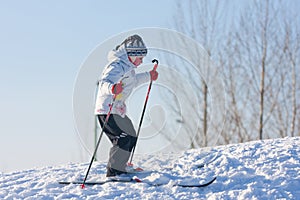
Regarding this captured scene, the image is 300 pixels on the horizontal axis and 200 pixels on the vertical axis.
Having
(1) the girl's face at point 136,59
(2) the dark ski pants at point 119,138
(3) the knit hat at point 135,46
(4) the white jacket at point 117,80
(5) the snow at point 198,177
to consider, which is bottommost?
(5) the snow at point 198,177

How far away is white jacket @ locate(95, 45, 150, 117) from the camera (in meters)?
6.27

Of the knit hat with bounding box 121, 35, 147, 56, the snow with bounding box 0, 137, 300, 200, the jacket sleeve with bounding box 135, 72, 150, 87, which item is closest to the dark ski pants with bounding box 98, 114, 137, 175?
the snow with bounding box 0, 137, 300, 200

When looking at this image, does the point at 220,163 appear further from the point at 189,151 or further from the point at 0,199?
the point at 0,199

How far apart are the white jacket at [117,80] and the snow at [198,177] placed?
2.75ft

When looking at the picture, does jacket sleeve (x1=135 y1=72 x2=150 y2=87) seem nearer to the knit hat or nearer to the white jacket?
the white jacket

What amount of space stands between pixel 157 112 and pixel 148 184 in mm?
1332

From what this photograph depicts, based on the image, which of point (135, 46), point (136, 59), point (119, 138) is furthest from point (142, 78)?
point (119, 138)

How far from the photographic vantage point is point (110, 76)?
6.25 meters

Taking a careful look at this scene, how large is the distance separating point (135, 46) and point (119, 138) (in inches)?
42.7

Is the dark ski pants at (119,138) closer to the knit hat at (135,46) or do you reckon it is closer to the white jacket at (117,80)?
the white jacket at (117,80)

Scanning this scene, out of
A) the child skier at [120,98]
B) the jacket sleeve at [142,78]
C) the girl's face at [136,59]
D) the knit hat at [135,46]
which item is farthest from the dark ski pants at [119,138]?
the knit hat at [135,46]

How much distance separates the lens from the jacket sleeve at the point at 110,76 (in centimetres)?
622

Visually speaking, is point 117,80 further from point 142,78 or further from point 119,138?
point 119,138

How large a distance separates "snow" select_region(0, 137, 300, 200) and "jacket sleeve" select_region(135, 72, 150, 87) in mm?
1058
